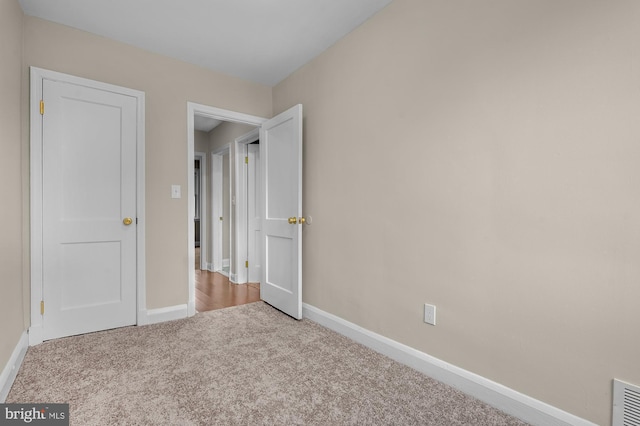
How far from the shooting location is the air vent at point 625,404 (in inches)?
44.9

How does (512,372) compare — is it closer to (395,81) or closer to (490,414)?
(490,414)

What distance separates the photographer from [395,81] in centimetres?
205

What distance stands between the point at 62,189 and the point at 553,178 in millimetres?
3159

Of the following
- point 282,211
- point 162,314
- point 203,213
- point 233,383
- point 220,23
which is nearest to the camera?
point 233,383

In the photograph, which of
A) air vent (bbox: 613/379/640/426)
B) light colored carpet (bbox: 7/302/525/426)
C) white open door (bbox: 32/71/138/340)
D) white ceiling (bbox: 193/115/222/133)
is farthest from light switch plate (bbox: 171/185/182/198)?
air vent (bbox: 613/379/640/426)

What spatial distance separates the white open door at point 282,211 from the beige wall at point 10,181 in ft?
6.04

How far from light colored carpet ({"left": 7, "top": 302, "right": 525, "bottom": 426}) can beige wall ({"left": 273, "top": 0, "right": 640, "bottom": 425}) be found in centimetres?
28

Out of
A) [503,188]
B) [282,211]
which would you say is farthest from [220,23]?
[503,188]

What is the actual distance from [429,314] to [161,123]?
8.82ft

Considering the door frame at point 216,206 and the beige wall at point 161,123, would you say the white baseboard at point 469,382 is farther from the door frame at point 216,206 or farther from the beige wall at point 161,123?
the door frame at point 216,206

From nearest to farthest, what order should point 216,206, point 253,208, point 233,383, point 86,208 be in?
point 233,383, point 86,208, point 253,208, point 216,206

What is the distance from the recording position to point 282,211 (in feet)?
9.76

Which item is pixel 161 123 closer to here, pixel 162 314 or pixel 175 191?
pixel 175 191

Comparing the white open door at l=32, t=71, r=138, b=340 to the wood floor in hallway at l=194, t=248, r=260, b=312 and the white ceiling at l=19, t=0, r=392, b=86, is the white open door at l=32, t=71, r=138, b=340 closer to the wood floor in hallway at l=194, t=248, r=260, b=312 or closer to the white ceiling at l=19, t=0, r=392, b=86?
the white ceiling at l=19, t=0, r=392, b=86
